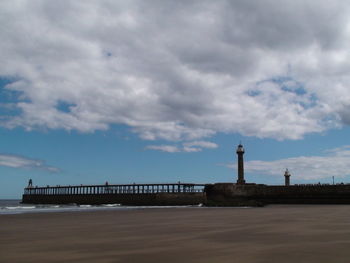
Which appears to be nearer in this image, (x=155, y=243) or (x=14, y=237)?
(x=155, y=243)

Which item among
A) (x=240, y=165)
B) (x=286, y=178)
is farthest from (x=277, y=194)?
(x=286, y=178)

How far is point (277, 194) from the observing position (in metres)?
54.7

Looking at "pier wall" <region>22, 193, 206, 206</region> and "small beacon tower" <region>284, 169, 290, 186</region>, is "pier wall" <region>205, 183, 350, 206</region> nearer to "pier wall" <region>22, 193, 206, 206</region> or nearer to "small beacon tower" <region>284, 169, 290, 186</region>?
"pier wall" <region>22, 193, 206, 206</region>

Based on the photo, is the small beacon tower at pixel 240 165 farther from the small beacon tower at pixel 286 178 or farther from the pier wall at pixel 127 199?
the small beacon tower at pixel 286 178

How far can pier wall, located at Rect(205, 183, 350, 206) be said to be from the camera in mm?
50281

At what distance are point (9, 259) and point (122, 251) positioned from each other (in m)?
2.61

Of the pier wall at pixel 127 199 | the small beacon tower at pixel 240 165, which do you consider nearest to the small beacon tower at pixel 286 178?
the small beacon tower at pixel 240 165

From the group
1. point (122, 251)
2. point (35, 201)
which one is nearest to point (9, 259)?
point (122, 251)

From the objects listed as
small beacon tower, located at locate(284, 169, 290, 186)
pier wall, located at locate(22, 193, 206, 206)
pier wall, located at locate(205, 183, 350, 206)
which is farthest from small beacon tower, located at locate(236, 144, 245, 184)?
small beacon tower, located at locate(284, 169, 290, 186)

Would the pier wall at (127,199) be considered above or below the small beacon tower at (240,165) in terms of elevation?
below

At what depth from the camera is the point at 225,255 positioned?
8539 millimetres

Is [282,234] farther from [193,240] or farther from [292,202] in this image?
[292,202]

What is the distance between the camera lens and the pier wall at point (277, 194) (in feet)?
165

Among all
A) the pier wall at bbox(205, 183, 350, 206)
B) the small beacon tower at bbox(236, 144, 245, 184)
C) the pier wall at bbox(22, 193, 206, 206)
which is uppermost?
the small beacon tower at bbox(236, 144, 245, 184)
